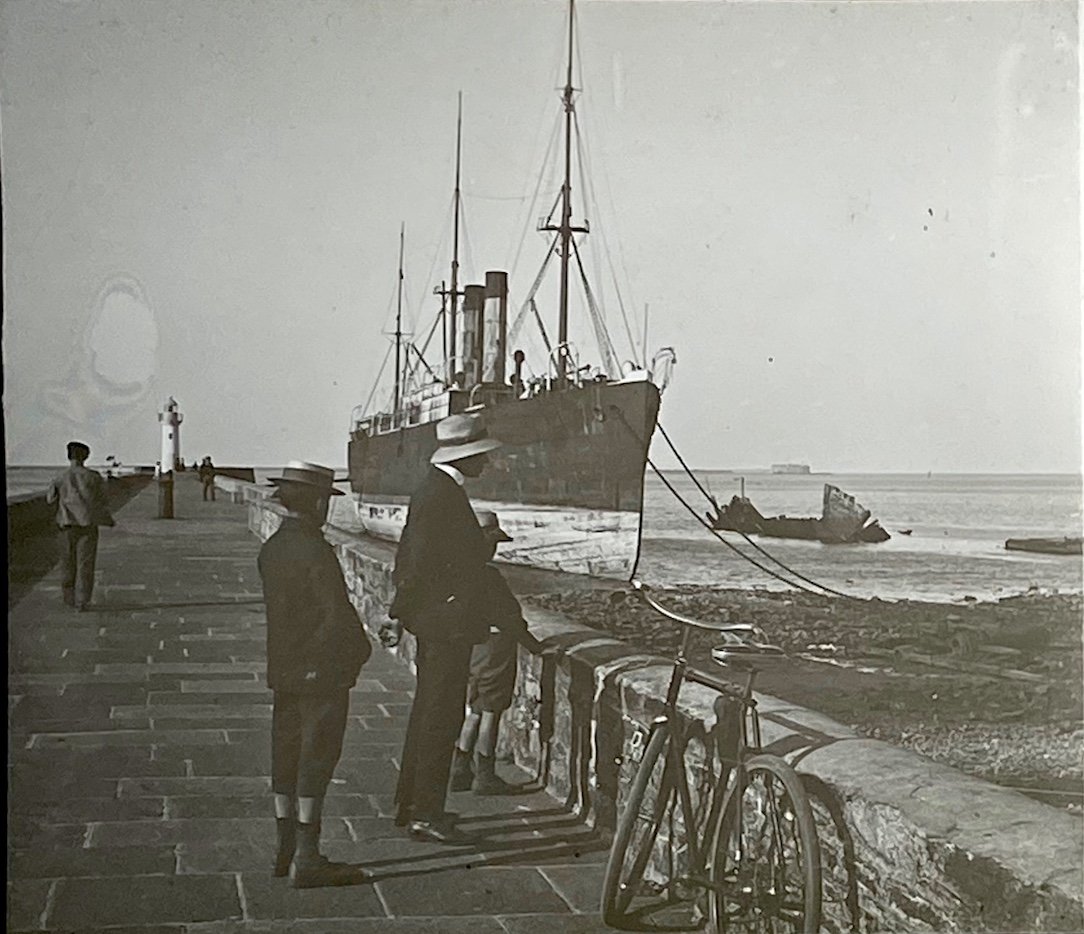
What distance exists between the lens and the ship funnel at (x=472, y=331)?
130 inches

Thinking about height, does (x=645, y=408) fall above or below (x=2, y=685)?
above

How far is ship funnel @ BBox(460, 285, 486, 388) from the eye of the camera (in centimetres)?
330

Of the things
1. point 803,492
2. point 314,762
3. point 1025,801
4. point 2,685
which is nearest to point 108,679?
point 2,685

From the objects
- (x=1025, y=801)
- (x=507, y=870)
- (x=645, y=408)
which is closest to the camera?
(x=1025, y=801)

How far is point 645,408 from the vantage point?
3.33 metres

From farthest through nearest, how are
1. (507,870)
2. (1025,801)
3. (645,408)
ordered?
(645,408) → (507,870) → (1025,801)

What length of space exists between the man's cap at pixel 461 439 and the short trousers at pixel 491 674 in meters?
0.49

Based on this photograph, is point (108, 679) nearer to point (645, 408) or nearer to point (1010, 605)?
point (645, 408)

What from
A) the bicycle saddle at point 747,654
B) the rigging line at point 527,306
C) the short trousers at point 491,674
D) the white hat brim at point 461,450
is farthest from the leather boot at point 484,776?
the rigging line at point 527,306

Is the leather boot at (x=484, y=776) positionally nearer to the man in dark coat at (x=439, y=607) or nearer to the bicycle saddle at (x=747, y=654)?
the man in dark coat at (x=439, y=607)

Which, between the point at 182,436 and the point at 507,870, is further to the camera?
the point at 182,436

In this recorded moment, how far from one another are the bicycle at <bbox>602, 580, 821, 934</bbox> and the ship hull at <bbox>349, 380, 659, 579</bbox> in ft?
1.46

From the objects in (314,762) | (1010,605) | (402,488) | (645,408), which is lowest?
(314,762)

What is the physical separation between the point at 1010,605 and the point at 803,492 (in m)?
0.60
